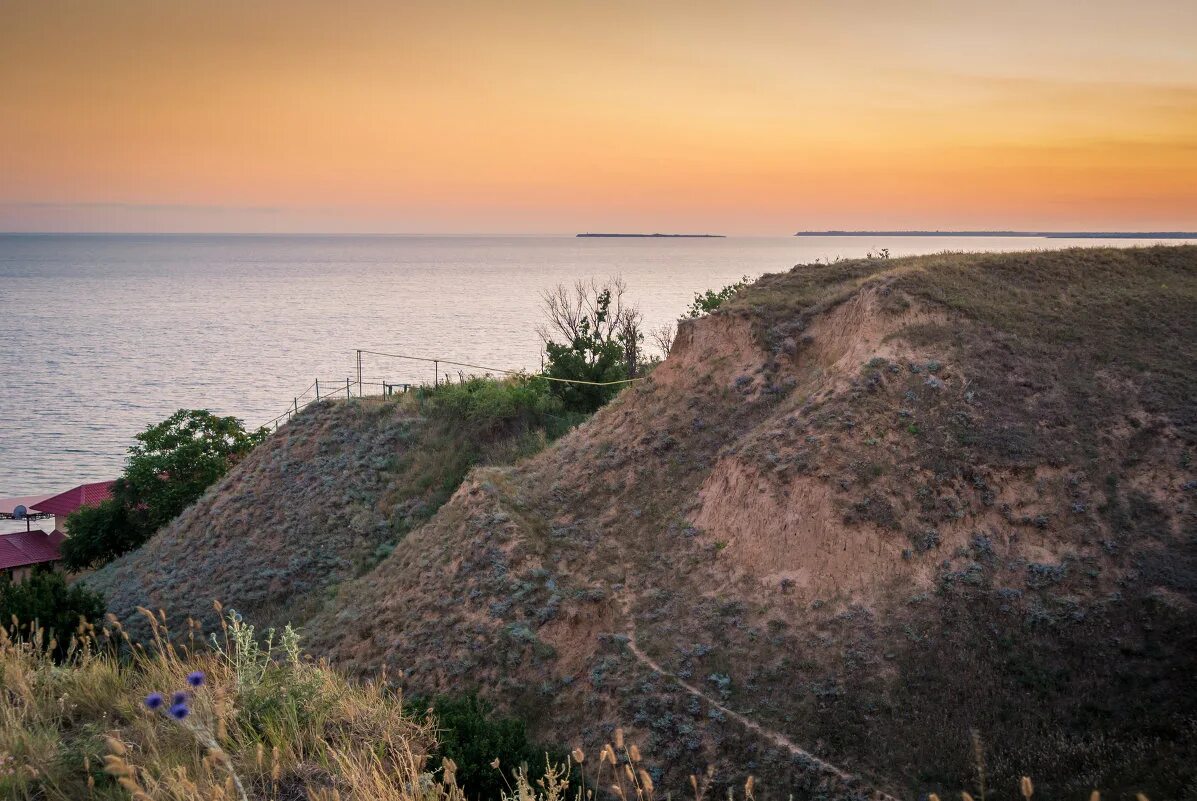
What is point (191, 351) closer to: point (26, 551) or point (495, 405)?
point (26, 551)

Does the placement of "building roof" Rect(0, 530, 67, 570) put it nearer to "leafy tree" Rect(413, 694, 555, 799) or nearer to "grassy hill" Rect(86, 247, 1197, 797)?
"grassy hill" Rect(86, 247, 1197, 797)

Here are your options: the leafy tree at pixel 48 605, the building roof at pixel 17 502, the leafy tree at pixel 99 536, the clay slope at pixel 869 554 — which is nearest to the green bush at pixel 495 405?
the clay slope at pixel 869 554

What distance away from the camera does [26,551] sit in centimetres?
4284

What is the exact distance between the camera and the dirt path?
12.6m

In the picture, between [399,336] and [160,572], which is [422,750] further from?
[399,336]

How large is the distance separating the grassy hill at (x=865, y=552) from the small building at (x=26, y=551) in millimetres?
28054

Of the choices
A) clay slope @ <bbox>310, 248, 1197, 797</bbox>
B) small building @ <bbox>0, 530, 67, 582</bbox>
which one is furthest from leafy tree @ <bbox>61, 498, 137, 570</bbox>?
clay slope @ <bbox>310, 248, 1197, 797</bbox>

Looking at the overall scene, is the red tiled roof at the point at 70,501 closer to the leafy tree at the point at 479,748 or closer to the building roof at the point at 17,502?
the building roof at the point at 17,502

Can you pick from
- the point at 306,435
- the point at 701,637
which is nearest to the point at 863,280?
the point at 701,637

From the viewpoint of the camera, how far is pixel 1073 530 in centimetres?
1548

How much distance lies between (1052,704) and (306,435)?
92.3 feet

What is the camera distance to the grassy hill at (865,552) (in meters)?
13.2

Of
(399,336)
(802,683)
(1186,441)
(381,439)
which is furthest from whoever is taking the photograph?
(399,336)

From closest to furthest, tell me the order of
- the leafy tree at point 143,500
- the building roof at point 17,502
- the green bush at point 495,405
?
the green bush at point 495,405 < the leafy tree at point 143,500 < the building roof at point 17,502
